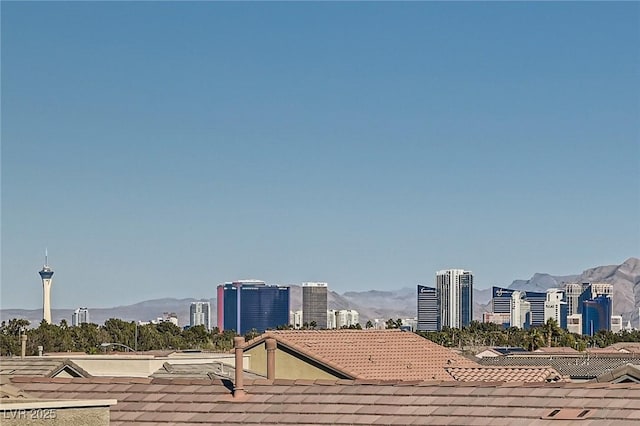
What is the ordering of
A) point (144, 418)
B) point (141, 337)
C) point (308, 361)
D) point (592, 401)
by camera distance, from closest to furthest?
point (592, 401) → point (144, 418) → point (308, 361) → point (141, 337)

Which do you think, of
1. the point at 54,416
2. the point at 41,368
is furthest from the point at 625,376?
the point at 54,416

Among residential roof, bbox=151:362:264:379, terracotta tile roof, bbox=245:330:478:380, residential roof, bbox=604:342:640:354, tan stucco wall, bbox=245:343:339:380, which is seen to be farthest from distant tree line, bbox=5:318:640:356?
tan stucco wall, bbox=245:343:339:380

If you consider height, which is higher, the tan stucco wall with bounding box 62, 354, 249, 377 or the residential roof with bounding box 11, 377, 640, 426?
the residential roof with bounding box 11, 377, 640, 426

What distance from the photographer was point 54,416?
16281 mm

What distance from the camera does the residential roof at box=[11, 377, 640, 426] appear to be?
72.3 ft

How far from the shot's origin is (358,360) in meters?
44.8

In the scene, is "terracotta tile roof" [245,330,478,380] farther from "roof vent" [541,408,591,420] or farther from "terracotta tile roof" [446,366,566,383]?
"roof vent" [541,408,591,420]

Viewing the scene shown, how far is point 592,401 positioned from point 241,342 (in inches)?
285

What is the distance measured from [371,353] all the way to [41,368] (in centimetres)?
1538

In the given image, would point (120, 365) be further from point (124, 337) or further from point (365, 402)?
point (124, 337)

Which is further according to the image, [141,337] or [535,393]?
[141,337]

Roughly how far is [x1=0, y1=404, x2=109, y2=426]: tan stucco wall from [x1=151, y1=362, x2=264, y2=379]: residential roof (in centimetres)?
2274

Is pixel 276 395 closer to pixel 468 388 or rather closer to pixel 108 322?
pixel 468 388

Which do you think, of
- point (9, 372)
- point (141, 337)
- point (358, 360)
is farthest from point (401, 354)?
point (141, 337)
